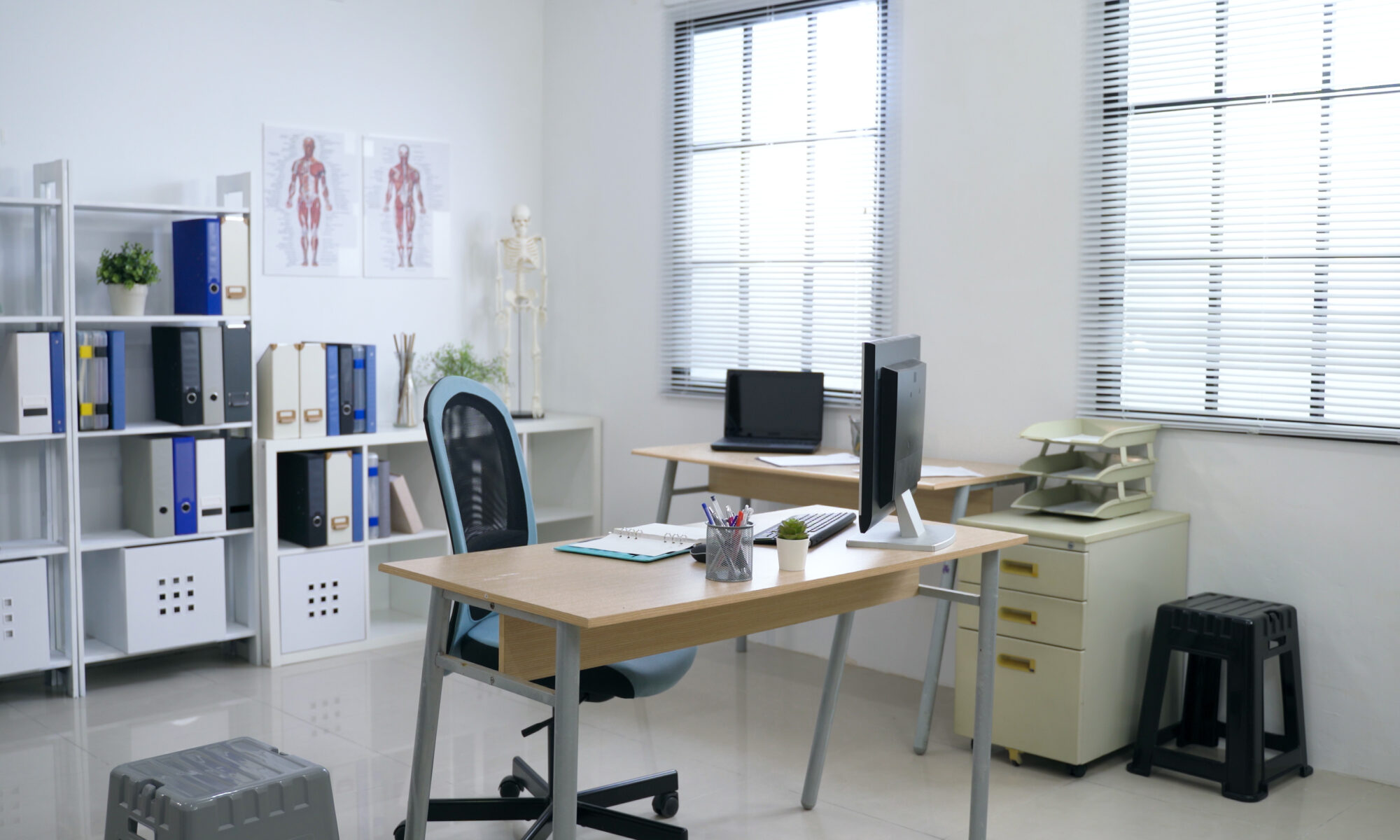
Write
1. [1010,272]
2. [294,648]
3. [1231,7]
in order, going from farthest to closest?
[294,648], [1010,272], [1231,7]

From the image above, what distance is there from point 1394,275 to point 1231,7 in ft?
3.12

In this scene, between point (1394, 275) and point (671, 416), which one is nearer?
point (1394, 275)

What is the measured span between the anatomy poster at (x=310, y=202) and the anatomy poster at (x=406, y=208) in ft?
0.24

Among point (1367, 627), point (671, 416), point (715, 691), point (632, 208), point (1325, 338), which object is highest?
point (632, 208)

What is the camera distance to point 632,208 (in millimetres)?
5379

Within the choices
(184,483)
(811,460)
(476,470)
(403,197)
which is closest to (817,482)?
(811,460)

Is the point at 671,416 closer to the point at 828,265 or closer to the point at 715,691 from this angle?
the point at 828,265

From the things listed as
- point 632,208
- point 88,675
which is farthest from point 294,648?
point 632,208

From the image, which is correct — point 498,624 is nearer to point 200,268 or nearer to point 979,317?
point 979,317

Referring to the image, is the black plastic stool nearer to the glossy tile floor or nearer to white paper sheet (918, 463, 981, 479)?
the glossy tile floor

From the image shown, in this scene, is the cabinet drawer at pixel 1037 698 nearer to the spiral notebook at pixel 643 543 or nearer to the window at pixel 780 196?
the spiral notebook at pixel 643 543

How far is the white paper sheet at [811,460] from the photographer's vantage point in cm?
403

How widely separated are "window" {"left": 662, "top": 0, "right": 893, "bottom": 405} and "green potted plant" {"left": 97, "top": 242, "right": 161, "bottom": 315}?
82.3 inches

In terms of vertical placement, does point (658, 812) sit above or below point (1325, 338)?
below
